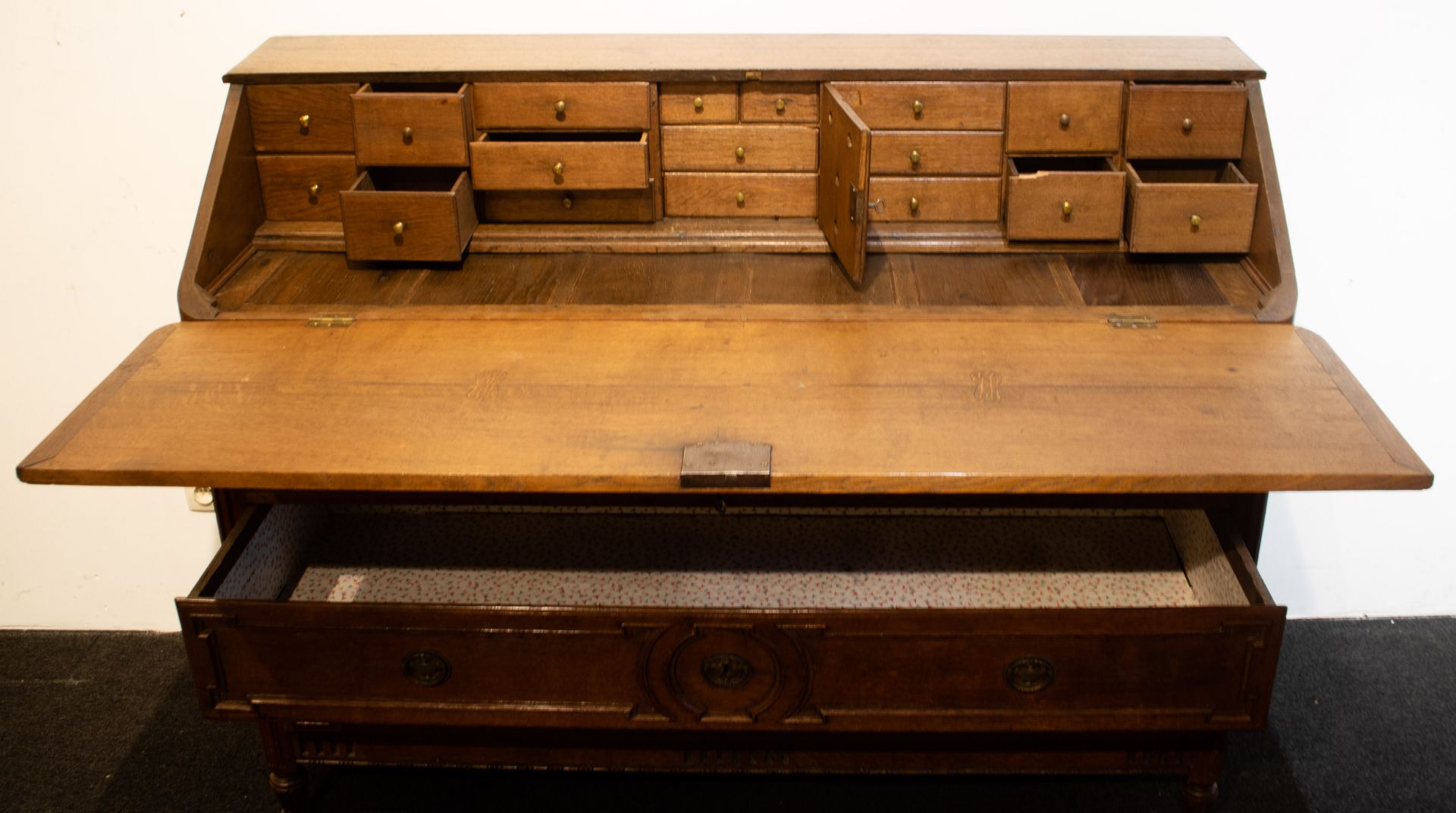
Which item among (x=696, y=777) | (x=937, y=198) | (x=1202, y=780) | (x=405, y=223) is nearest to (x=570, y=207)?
(x=405, y=223)

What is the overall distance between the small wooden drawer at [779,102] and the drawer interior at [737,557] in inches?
27.1

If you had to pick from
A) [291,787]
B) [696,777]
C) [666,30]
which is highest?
[666,30]

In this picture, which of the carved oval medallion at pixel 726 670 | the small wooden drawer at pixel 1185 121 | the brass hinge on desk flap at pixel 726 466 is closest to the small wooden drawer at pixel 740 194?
the small wooden drawer at pixel 1185 121

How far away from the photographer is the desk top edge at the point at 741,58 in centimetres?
201

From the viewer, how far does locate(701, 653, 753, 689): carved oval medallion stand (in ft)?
5.78

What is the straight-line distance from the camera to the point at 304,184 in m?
2.12

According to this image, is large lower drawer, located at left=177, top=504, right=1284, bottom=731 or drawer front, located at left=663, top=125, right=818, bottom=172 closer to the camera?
large lower drawer, located at left=177, top=504, right=1284, bottom=731

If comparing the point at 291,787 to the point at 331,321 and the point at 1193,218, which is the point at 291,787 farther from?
the point at 1193,218

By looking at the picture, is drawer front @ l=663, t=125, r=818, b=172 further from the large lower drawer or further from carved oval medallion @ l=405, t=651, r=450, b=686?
carved oval medallion @ l=405, t=651, r=450, b=686

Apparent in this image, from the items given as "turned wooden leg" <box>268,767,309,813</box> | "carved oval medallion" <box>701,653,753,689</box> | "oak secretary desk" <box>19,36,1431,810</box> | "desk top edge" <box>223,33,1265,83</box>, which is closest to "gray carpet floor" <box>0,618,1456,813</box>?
"turned wooden leg" <box>268,767,309,813</box>

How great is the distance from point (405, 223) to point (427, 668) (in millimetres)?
706

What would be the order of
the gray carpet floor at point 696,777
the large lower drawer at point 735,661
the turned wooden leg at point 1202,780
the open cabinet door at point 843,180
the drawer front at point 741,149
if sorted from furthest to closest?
the gray carpet floor at point 696,777 < the drawer front at point 741,149 < the turned wooden leg at point 1202,780 < the open cabinet door at point 843,180 < the large lower drawer at point 735,661

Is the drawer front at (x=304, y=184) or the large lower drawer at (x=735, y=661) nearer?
the large lower drawer at (x=735, y=661)

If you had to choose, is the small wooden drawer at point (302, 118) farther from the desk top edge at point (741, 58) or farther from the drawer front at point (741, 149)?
the drawer front at point (741, 149)
